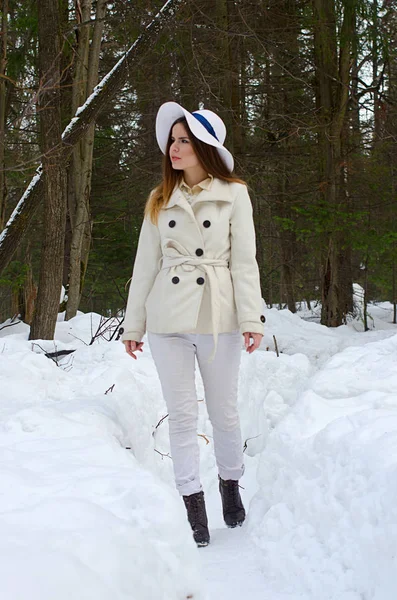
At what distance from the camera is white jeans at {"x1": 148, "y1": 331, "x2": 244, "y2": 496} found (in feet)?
10.3

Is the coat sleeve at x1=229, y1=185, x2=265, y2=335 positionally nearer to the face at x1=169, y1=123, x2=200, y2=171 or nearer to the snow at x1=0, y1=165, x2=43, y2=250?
the face at x1=169, y1=123, x2=200, y2=171

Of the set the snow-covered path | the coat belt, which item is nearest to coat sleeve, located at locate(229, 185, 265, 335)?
the coat belt

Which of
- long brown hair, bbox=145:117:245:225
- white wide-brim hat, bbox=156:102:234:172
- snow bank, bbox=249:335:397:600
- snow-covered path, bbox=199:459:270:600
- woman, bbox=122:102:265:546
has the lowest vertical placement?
snow-covered path, bbox=199:459:270:600

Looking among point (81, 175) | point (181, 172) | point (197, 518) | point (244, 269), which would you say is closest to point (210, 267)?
point (244, 269)

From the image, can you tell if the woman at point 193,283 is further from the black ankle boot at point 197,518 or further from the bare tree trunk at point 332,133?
the bare tree trunk at point 332,133

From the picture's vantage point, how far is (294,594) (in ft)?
8.65

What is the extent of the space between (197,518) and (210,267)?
1.33m

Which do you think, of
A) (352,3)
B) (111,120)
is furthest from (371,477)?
(111,120)

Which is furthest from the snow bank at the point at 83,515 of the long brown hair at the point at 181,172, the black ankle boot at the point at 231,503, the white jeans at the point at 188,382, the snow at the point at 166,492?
the long brown hair at the point at 181,172

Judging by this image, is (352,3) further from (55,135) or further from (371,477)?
(371,477)

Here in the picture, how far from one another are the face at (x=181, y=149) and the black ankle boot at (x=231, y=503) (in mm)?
1792

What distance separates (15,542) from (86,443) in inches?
56.8

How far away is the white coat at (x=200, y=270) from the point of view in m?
3.08

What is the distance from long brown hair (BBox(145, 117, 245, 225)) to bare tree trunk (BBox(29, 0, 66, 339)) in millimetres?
3486
